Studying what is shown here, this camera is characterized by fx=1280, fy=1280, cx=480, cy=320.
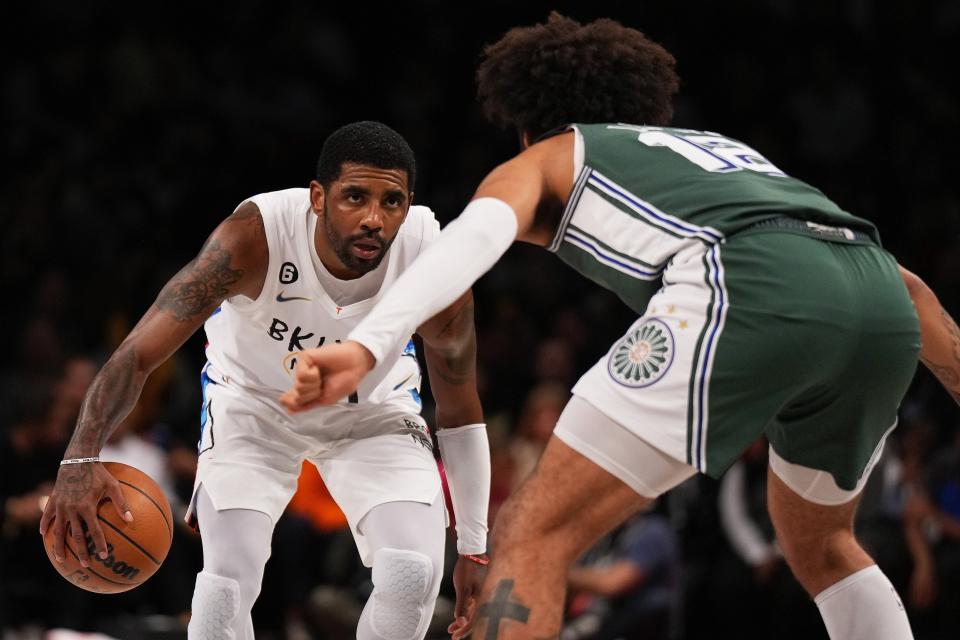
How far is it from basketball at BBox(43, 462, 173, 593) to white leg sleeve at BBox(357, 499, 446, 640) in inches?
24.2

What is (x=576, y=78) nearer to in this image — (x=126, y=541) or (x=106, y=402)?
(x=106, y=402)

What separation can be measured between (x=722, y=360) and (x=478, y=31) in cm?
743

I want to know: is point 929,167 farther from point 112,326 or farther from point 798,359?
point 798,359

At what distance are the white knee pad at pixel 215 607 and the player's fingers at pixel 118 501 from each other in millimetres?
310

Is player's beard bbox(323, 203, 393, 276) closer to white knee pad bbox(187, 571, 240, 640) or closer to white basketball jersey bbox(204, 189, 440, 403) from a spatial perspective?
white basketball jersey bbox(204, 189, 440, 403)

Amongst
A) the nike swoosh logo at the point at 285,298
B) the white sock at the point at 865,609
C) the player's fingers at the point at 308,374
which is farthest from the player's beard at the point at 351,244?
the white sock at the point at 865,609

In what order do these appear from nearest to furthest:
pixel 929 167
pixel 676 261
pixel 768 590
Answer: pixel 676 261
pixel 768 590
pixel 929 167

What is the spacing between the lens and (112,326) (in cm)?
825

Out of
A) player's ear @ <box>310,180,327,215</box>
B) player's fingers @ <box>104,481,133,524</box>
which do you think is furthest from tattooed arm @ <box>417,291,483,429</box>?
player's fingers @ <box>104,481,133,524</box>

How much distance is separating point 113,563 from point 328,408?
78 centimetres

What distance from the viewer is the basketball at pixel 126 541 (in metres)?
3.46

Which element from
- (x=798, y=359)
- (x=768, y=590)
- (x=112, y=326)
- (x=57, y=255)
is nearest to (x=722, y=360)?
(x=798, y=359)

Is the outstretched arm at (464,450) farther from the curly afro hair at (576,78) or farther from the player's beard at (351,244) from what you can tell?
the curly afro hair at (576,78)

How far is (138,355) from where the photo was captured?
3.52 meters
